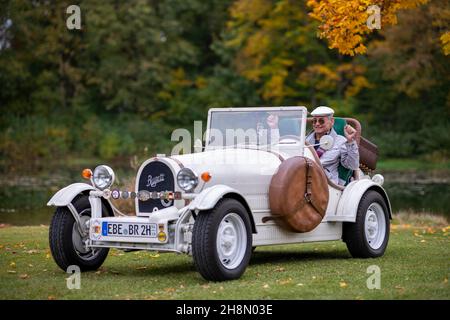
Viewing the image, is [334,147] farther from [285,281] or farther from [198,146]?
[285,281]

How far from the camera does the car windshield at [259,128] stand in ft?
34.6

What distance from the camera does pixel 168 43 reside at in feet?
156

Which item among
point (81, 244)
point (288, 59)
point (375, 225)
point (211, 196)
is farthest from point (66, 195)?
point (288, 59)

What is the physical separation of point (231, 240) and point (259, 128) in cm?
220

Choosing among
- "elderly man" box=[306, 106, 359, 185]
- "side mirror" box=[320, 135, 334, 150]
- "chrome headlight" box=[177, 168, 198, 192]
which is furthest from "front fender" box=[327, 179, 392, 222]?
"chrome headlight" box=[177, 168, 198, 192]

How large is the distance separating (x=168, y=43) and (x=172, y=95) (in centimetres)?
313

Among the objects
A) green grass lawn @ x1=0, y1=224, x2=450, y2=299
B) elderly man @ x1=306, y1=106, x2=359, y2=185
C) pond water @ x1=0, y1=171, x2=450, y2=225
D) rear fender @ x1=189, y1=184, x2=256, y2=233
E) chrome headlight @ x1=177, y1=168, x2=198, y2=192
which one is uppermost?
elderly man @ x1=306, y1=106, x2=359, y2=185

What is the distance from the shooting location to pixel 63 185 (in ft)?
89.9

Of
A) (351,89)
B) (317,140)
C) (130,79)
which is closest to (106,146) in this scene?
(130,79)

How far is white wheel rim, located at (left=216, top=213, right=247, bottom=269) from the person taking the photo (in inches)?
344

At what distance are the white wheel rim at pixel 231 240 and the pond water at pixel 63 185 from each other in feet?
30.5

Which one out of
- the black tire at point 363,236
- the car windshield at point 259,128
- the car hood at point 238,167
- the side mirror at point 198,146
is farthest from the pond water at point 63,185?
the car hood at point 238,167

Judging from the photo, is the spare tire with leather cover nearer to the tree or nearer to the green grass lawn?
the green grass lawn

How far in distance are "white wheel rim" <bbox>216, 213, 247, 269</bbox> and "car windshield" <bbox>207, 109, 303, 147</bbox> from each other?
1779 mm
